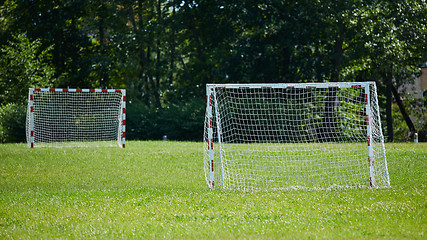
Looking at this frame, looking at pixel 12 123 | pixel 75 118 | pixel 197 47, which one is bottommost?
pixel 12 123

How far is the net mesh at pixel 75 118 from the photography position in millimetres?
26922

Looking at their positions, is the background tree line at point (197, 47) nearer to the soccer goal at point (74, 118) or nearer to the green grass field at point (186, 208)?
the soccer goal at point (74, 118)

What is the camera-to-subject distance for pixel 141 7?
122 ft

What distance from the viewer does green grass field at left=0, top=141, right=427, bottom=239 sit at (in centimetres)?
786

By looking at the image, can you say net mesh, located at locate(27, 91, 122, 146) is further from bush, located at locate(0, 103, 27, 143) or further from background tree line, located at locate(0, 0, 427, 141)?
background tree line, located at locate(0, 0, 427, 141)

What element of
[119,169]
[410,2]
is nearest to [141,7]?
[410,2]

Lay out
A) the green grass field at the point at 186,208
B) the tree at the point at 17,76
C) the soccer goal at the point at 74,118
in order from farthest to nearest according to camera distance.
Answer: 1. the tree at the point at 17,76
2. the soccer goal at the point at 74,118
3. the green grass field at the point at 186,208

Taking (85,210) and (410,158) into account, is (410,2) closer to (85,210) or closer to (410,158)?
(410,158)

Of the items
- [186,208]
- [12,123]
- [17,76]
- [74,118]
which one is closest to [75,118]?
[74,118]

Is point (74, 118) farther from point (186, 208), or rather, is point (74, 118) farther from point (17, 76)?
point (186, 208)

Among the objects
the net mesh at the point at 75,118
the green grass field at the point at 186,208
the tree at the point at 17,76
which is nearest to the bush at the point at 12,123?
the net mesh at the point at 75,118

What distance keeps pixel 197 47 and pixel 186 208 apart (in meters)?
28.4

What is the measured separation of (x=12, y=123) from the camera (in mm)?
29016

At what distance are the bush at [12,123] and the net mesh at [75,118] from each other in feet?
4.57
